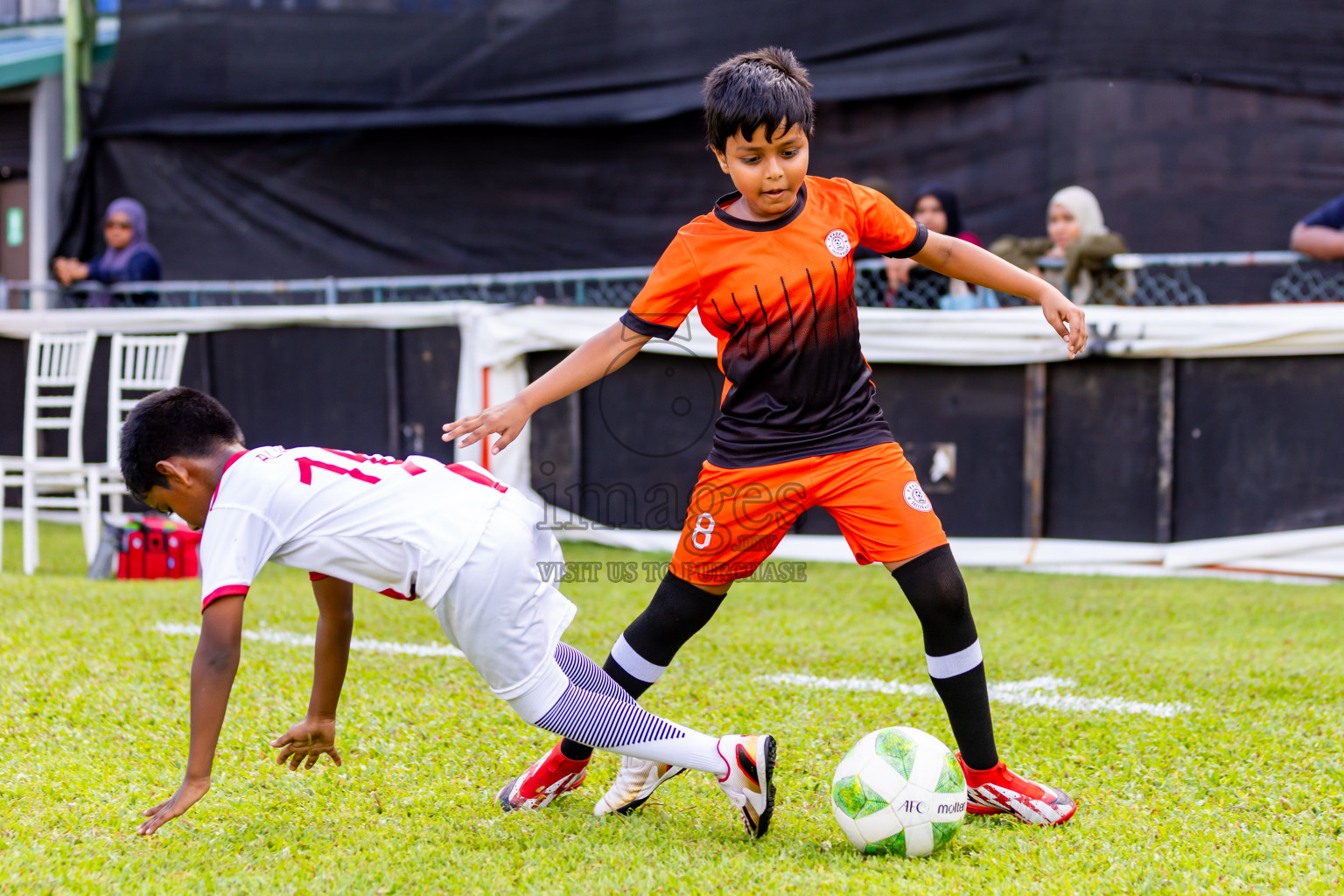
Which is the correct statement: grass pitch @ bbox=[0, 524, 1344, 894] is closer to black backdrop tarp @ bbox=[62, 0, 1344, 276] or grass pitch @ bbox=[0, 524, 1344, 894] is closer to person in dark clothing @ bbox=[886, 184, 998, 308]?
person in dark clothing @ bbox=[886, 184, 998, 308]

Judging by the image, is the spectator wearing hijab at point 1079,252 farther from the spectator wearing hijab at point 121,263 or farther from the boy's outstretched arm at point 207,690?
the spectator wearing hijab at point 121,263

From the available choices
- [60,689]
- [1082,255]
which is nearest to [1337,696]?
[1082,255]

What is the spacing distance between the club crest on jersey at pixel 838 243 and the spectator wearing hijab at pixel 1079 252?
14.1 feet

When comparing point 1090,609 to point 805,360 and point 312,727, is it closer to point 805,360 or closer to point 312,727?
point 805,360

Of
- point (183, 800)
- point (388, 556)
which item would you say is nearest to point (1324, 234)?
point (388, 556)

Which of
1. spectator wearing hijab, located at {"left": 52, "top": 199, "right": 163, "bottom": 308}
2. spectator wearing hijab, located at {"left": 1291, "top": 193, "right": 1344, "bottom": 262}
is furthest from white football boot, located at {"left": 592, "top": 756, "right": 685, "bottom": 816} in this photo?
spectator wearing hijab, located at {"left": 52, "top": 199, "right": 163, "bottom": 308}

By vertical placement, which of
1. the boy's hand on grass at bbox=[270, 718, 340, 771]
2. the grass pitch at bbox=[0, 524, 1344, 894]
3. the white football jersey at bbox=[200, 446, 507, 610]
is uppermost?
the white football jersey at bbox=[200, 446, 507, 610]

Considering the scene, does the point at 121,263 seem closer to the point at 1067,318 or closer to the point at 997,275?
the point at 997,275

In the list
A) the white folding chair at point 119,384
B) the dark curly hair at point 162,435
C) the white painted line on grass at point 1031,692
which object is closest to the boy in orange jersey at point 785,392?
the dark curly hair at point 162,435

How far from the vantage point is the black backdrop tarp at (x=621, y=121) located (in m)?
8.59

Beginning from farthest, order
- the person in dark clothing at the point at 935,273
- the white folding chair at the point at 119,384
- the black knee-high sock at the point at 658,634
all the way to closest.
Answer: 1. the person in dark clothing at the point at 935,273
2. the white folding chair at the point at 119,384
3. the black knee-high sock at the point at 658,634

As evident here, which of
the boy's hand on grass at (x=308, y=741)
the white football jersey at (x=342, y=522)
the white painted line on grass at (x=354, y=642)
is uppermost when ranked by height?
the white football jersey at (x=342, y=522)

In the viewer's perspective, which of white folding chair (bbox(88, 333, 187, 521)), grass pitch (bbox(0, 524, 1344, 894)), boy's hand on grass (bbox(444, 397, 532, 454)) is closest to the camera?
grass pitch (bbox(0, 524, 1344, 894))

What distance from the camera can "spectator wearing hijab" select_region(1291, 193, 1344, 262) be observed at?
6832 millimetres
